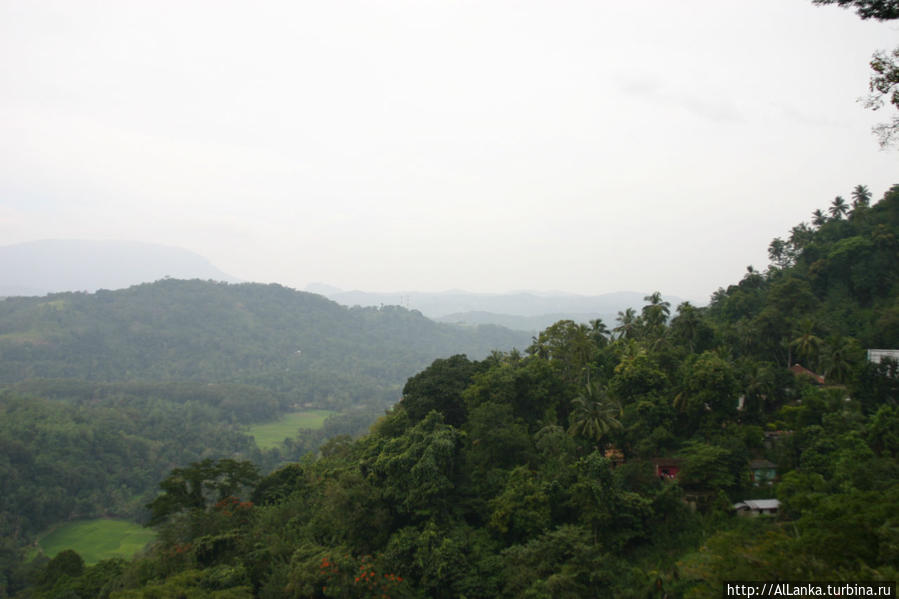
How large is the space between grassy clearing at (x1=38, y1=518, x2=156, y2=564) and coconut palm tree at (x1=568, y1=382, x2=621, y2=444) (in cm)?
4284

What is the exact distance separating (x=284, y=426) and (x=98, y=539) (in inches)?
2118

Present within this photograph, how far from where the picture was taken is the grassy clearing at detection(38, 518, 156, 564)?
154 ft

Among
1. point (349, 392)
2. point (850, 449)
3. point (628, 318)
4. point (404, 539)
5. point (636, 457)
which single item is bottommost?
point (349, 392)

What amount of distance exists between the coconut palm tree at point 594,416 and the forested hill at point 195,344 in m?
112

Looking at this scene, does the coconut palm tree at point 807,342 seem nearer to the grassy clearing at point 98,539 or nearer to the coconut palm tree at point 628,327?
the coconut palm tree at point 628,327

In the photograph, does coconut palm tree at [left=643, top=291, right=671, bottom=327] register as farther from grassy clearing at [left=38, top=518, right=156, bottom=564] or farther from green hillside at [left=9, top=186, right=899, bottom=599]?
grassy clearing at [left=38, top=518, right=156, bottom=564]

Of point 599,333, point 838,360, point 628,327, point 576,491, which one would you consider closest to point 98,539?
point 599,333

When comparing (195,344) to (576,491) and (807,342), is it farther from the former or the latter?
(807,342)

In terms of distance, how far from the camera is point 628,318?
3984 centimetres

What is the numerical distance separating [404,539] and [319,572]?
3.81m

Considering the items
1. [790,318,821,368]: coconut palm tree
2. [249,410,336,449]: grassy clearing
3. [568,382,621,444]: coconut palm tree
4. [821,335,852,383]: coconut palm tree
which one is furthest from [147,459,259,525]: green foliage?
[249,410,336,449]: grassy clearing

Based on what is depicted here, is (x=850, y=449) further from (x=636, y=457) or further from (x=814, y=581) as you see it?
(x=814, y=581)

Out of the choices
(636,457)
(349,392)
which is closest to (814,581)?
(636,457)

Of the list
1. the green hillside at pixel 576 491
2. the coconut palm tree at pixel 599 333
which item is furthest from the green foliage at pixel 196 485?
the coconut palm tree at pixel 599 333
